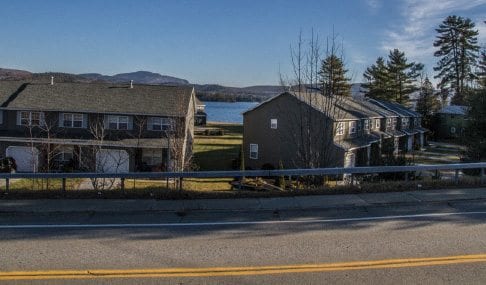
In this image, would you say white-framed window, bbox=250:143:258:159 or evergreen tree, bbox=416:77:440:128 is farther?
evergreen tree, bbox=416:77:440:128

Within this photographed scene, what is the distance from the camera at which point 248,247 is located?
317 inches

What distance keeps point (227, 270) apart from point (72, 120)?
3300 cm

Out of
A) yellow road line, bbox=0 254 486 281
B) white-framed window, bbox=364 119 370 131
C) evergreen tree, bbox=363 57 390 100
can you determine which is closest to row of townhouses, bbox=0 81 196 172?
white-framed window, bbox=364 119 370 131

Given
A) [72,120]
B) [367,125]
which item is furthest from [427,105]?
[72,120]

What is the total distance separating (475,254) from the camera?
7730mm

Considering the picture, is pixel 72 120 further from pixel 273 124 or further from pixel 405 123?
→ pixel 405 123

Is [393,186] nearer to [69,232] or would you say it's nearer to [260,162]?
[69,232]

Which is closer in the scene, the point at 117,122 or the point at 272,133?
the point at 117,122

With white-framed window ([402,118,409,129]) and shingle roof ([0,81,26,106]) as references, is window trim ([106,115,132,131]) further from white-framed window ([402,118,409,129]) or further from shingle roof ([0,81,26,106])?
white-framed window ([402,118,409,129])

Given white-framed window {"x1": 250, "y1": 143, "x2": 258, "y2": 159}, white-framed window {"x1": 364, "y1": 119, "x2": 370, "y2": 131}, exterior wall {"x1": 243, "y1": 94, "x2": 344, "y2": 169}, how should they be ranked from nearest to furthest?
exterior wall {"x1": 243, "y1": 94, "x2": 344, "y2": 169} → white-framed window {"x1": 250, "y1": 143, "x2": 258, "y2": 159} → white-framed window {"x1": 364, "y1": 119, "x2": 370, "y2": 131}

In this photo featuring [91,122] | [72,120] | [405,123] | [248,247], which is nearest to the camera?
[248,247]

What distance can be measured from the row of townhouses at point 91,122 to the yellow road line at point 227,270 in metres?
26.6

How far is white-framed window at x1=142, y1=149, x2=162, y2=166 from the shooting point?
35.3 metres

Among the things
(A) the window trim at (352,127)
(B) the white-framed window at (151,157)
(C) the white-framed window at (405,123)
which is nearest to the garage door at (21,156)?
(B) the white-framed window at (151,157)
